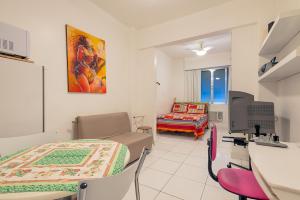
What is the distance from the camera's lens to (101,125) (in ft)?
9.18

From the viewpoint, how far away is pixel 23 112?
163cm

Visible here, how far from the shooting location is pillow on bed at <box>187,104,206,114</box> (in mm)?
5695

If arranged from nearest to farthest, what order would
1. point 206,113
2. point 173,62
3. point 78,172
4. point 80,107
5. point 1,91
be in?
point 78,172, point 1,91, point 80,107, point 206,113, point 173,62

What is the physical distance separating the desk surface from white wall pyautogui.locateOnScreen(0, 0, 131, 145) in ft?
6.29

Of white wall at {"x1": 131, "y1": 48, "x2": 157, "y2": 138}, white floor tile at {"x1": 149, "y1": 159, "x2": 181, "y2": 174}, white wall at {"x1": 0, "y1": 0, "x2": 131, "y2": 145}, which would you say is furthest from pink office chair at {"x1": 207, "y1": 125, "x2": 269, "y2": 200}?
white wall at {"x1": 131, "y1": 48, "x2": 157, "y2": 138}

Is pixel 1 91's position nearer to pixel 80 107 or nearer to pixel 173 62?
pixel 80 107

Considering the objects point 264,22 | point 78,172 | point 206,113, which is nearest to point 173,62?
point 206,113

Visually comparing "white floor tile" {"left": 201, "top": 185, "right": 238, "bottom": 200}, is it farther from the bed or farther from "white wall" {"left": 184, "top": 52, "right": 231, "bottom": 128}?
"white wall" {"left": 184, "top": 52, "right": 231, "bottom": 128}

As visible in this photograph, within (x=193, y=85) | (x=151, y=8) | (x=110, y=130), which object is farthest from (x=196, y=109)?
(x=151, y=8)

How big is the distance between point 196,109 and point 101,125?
161 inches

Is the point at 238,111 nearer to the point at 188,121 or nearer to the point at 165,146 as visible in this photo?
the point at 165,146

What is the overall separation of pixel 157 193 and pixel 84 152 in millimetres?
1158

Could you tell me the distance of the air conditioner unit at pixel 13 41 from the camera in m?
1.51

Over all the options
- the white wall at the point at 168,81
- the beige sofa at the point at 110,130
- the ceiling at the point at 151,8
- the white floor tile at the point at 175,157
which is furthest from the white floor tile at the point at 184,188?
the white wall at the point at 168,81
